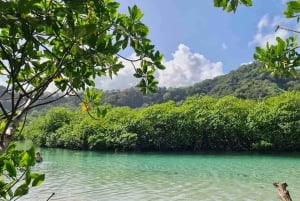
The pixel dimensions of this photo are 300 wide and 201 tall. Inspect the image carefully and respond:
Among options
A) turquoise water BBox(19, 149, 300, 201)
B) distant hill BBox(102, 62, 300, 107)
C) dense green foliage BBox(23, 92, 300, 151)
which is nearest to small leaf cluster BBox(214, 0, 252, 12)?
turquoise water BBox(19, 149, 300, 201)

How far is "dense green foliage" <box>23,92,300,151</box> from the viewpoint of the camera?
42.2 metres

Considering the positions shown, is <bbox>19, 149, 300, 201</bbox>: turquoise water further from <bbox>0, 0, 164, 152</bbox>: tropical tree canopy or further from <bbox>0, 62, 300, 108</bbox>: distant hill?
<bbox>0, 62, 300, 108</bbox>: distant hill

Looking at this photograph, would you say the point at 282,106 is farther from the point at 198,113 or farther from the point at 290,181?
the point at 290,181

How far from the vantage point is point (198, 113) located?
4659cm

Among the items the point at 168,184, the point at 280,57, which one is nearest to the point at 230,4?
the point at 280,57

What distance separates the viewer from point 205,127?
45.8m

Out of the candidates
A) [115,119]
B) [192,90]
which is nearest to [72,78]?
[115,119]

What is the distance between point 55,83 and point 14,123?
591 millimetres

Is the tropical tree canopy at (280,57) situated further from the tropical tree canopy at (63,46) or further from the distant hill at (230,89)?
the distant hill at (230,89)

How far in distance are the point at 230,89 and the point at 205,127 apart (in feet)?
190

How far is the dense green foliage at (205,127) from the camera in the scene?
138ft

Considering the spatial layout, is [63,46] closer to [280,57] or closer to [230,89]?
[280,57]

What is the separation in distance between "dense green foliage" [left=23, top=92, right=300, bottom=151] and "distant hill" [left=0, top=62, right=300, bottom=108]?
19.4m

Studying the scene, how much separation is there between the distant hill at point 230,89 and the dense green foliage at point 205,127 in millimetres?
19411
